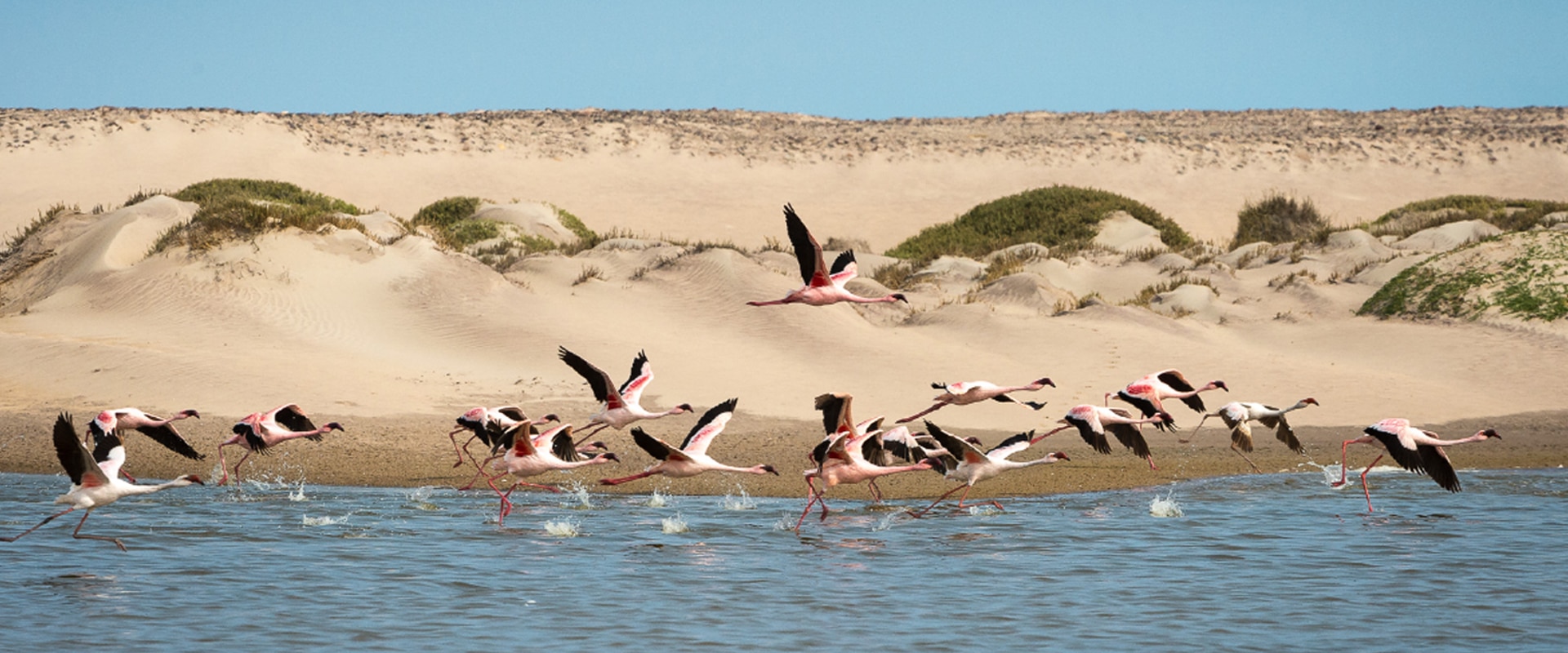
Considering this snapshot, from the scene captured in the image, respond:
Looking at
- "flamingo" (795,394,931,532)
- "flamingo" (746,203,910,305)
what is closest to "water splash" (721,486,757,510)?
"flamingo" (795,394,931,532)

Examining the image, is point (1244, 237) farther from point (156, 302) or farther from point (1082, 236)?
point (156, 302)

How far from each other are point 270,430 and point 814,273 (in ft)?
15.5

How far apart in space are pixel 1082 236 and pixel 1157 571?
2335 cm

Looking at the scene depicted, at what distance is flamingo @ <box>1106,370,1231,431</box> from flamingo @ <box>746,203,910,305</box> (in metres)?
2.25

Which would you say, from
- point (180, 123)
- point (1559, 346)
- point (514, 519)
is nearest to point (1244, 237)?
point (1559, 346)

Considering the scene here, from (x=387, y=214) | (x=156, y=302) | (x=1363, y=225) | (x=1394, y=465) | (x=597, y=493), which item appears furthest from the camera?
(x=1363, y=225)

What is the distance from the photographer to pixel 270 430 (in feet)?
41.2

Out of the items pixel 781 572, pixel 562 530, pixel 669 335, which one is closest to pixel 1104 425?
pixel 781 572

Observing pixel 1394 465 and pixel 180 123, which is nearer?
pixel 1394 465

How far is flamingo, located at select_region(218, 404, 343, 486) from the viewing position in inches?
487

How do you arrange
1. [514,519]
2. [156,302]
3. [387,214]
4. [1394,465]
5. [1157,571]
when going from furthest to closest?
[387,214] < [156,302] < [1394,465] < [514,519] < [1157,571]

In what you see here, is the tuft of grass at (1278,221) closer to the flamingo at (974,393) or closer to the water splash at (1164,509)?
the flamingo at (974,393)

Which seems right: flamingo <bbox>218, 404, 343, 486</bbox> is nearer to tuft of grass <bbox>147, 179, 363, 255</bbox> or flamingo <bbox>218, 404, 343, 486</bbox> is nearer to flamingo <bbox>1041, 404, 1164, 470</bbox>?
flamingo <bbox>1041, 404, 1164, 470</bbox>

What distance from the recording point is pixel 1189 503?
494 inches
